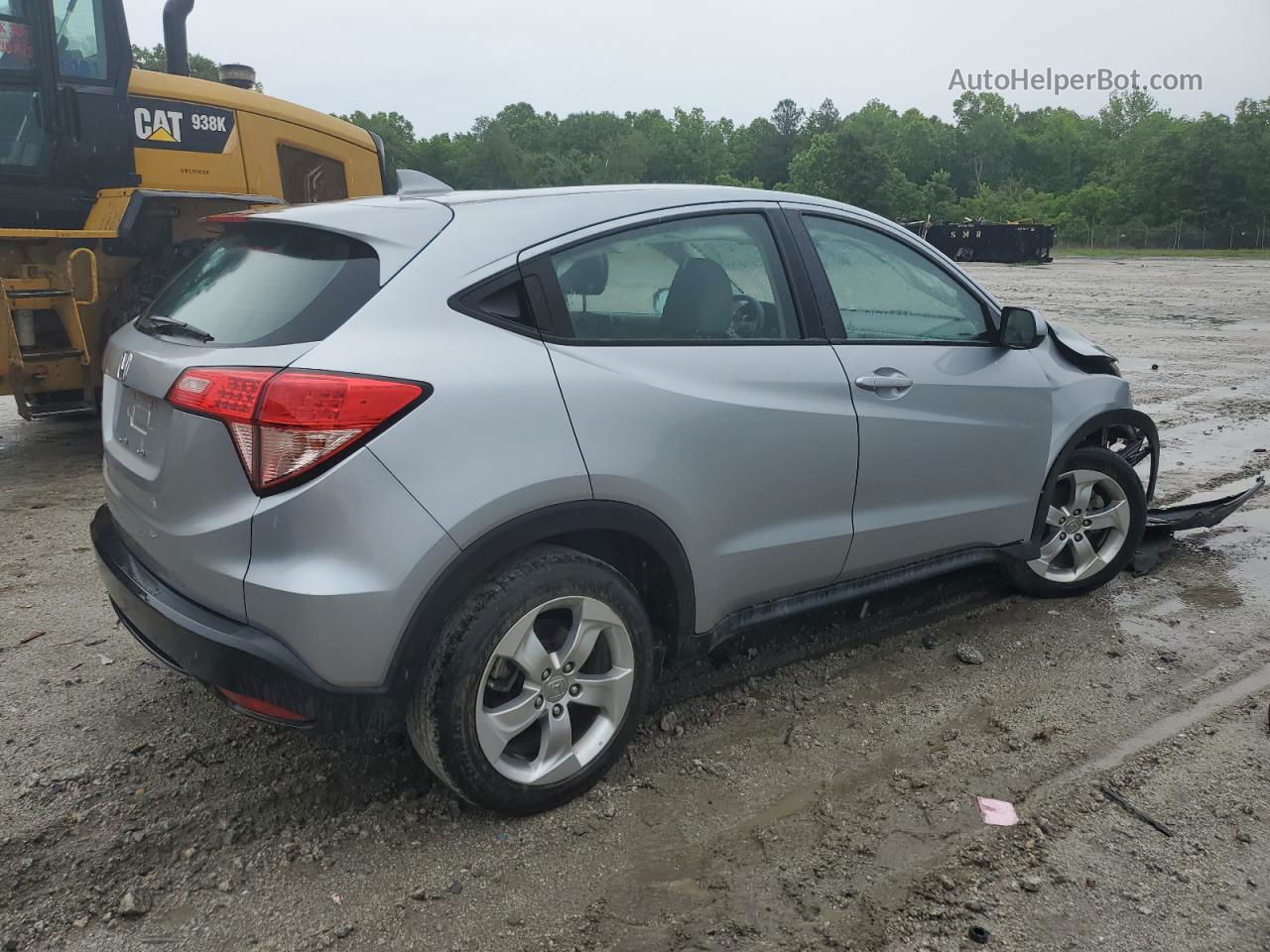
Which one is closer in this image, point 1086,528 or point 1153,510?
point 1086,528

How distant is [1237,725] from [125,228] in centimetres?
663

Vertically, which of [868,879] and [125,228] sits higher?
[125,228]

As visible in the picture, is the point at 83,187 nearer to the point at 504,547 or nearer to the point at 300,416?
the point at 300,416

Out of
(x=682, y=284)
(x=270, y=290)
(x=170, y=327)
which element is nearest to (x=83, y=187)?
(x=170, y=327)

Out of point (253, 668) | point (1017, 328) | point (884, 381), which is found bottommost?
point (253, 668)

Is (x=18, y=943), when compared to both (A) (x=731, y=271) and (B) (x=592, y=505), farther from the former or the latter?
(A) (x=731, y=271)

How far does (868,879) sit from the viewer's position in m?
2.64

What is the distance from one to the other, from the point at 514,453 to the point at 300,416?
533 mm

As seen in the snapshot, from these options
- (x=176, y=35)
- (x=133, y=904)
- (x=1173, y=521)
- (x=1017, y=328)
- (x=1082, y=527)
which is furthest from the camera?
(x=176, y=35)

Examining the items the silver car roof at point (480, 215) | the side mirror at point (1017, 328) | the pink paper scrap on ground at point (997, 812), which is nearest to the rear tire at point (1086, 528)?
the side mirror at point (1017, 328)

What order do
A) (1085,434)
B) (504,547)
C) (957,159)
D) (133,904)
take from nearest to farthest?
(133,904) < (504,547) < (1085,434) < (957,159)

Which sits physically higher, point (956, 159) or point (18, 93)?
point (956, 159)

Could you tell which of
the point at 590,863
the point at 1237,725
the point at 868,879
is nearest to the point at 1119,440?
the point at 1237,725

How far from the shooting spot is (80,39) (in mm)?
6664
